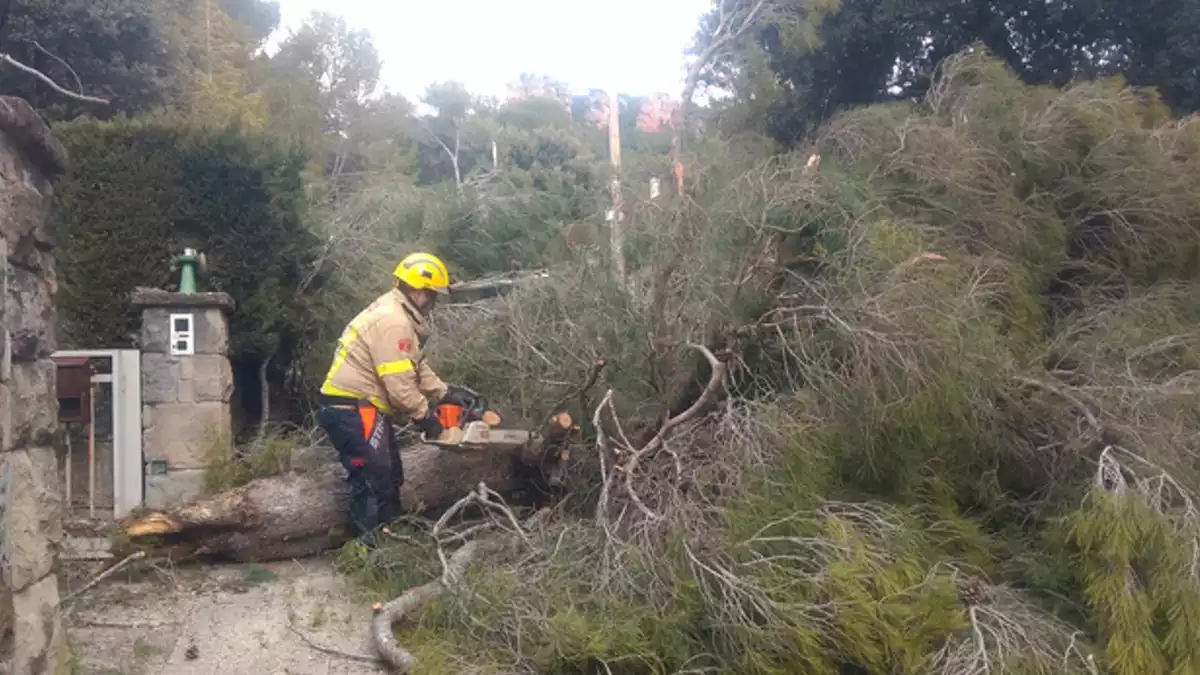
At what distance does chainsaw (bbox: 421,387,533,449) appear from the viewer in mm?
4719

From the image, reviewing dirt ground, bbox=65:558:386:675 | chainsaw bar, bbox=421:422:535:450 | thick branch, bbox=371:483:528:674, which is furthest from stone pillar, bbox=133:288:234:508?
thick branch, bbox=371:483:528:674

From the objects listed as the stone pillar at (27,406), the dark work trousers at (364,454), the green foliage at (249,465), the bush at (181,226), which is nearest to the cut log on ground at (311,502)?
the dark work trousers at (364,454)

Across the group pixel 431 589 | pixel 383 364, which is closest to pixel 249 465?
pixel 383 364

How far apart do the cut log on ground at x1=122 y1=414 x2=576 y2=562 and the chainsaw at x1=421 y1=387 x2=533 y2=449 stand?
5.4 inches

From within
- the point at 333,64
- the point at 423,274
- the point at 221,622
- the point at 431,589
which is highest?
the point at 333,64

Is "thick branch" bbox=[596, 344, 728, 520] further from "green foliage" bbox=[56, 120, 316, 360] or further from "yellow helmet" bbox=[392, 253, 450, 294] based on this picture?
"green foliage" bbox=[56, 120, 316, 360]

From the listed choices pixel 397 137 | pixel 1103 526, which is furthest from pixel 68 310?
pixel 397 137

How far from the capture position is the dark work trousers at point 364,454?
189 inches

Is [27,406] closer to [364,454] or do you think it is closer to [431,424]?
[364,454]

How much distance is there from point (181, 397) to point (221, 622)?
1.95 m

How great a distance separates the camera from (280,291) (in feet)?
21.8

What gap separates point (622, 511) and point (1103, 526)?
1.73 meters

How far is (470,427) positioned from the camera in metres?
4.71

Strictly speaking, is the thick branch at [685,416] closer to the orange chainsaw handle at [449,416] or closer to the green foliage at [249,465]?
the orange chainsaw handle at [449,416]
